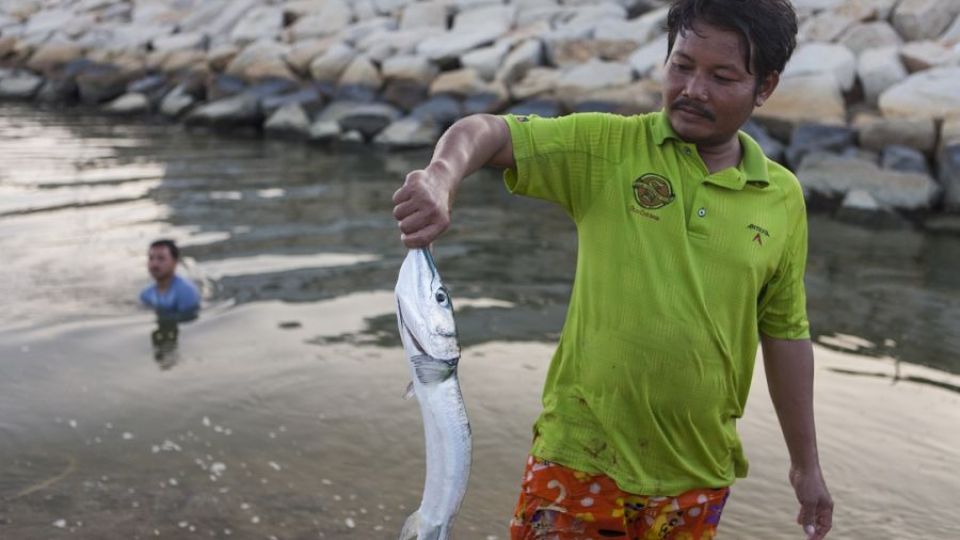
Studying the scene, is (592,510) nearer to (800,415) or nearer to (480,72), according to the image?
(800,415)

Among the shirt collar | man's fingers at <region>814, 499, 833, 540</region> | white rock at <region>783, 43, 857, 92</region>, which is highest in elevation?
the shirt collar

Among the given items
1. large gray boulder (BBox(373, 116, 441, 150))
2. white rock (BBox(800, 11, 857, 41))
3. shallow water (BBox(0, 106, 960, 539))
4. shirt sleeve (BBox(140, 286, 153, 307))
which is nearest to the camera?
shallow water (BBox(0, 106, 960, 539))

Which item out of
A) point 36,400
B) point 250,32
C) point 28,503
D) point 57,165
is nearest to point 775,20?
point 28,503

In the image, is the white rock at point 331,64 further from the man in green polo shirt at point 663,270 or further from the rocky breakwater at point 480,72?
the man in green polo shirt at point 663,270

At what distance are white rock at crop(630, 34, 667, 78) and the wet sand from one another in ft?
32.9

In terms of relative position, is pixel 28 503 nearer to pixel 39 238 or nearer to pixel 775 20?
pixel 775 20

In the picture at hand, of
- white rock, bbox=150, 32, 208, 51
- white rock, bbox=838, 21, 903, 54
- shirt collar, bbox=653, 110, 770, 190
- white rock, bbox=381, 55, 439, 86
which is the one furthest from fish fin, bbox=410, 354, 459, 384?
white rock, bbox=150, 32, 208, 51

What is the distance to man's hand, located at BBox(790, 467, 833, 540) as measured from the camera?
329cm

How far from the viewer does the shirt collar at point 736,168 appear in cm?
291

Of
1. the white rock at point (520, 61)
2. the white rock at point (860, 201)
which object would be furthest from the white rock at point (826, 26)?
the white rock at point (520, 61)

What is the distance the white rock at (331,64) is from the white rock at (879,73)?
975 cm

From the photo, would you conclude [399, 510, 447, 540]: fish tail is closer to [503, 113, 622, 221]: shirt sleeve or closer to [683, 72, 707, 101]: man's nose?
[503, 113, 622, 221]: shirt sleeve

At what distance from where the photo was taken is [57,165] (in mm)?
16516

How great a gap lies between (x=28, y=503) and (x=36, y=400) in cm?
160
